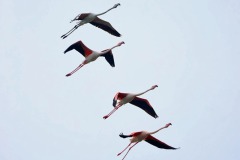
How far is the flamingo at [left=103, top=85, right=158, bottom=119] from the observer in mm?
37581

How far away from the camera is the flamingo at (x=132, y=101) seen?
37.6m

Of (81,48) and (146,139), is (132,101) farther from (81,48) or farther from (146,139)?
A: (81,48)

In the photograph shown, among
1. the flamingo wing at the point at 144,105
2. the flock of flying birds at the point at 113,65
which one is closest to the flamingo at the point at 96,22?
the flock of flying birds at the point at 113,65

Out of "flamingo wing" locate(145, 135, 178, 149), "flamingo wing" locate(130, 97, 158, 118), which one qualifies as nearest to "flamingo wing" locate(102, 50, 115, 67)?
"flamingo wing" locate(130, 97, 158, 118)

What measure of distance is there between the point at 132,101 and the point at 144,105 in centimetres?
64

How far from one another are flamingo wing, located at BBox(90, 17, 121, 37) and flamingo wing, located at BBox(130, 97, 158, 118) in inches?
181

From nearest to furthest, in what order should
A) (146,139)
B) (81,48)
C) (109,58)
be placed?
(146,139)
(81,48)
(109,58)

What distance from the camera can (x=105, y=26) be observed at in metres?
42.5

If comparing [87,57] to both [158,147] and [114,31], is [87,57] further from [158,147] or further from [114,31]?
[158,147]

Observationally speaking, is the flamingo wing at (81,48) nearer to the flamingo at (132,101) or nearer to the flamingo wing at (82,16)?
the flamingo wing at (82,16)

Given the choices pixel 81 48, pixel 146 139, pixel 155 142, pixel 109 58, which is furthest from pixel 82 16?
pixel 155 142

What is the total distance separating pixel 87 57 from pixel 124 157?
655 cm

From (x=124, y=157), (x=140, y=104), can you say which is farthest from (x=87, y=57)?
(x=124, y=157)

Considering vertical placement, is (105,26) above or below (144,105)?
above
